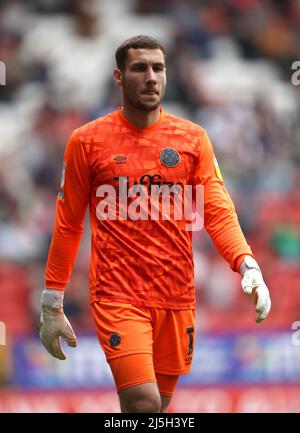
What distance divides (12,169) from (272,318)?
3751 mm

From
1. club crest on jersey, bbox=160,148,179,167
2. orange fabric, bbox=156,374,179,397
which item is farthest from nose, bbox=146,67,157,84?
orange fabric, bbox=156,374,179,397

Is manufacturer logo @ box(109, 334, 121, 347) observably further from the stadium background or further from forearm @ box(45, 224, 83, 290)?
the stadium background

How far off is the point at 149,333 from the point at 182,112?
25.2 feet

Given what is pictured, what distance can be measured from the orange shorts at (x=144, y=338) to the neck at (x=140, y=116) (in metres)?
1.04

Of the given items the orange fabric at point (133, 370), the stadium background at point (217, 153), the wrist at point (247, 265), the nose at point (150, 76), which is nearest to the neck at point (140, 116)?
the nose at point (150, 76)

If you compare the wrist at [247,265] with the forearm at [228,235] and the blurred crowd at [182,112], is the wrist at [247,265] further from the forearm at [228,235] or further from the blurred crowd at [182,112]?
the blurred crowd at [182,112]

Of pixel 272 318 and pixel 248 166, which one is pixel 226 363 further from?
pixel 248 166

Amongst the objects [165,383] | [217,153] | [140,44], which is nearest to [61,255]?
[165,383]

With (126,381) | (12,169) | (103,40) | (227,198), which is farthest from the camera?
(103,40)

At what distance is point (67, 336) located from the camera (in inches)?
240

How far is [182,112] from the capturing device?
518 inches

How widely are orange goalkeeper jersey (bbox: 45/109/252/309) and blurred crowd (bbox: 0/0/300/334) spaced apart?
12.4ft

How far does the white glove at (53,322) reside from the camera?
6.03 meters

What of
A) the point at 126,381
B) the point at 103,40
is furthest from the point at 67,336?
the point at 103,40
